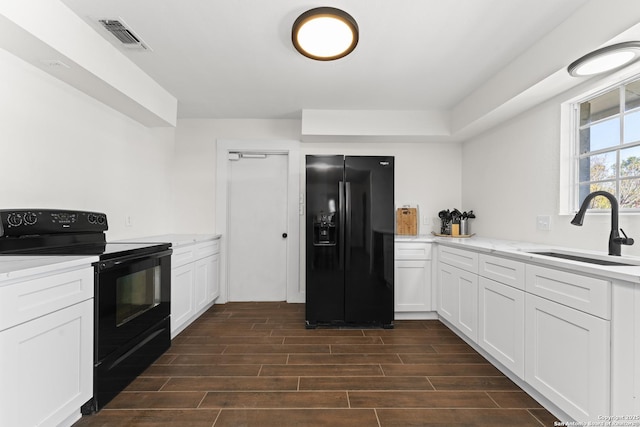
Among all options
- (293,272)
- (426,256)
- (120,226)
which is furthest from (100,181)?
(426,256)

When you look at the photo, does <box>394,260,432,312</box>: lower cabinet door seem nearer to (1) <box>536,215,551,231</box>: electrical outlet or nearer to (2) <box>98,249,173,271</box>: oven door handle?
(1) <box>536,215,551,231</box>: electrical outlet

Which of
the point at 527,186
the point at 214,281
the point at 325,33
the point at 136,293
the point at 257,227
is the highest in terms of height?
the point at 325,33

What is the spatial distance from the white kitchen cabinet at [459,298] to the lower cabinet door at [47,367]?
2640 mm

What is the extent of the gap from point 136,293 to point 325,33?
6.92ft

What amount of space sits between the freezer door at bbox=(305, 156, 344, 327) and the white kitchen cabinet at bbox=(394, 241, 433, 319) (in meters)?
0.65

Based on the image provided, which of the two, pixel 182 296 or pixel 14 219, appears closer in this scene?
pixel 14 219

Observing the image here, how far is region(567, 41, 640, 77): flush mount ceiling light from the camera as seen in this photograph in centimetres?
161

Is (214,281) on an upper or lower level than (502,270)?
lower

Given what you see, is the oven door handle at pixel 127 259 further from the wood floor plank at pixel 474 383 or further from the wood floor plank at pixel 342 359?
the wood floor plank at pixel 474 383

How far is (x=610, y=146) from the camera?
6.82ft

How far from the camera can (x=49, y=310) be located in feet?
4.59

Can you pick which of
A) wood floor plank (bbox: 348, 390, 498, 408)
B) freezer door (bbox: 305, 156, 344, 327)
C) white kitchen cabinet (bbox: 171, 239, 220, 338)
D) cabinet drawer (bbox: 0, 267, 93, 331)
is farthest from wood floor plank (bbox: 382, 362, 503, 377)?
cabinet drawer (bbox: 0, 267, 93, 331)

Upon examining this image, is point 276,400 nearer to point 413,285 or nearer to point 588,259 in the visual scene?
point 413,285

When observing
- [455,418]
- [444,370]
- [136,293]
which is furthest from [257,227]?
[455,418]
